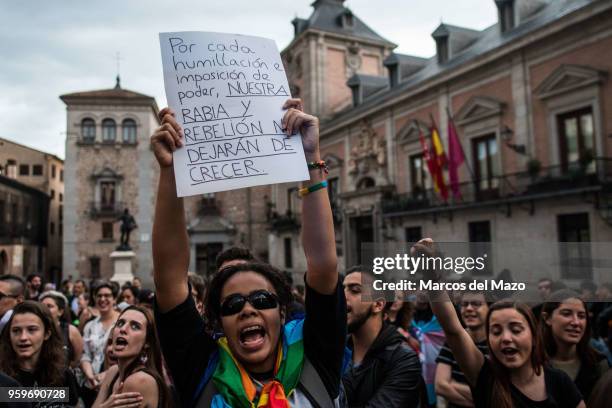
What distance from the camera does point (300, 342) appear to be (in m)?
1.99

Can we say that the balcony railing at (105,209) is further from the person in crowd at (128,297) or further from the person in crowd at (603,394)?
the person in crowd at (603,394)

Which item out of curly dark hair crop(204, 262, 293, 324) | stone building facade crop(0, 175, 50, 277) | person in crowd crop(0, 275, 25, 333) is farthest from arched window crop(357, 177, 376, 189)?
curly dark hair crop(204, 262, 293, 324)

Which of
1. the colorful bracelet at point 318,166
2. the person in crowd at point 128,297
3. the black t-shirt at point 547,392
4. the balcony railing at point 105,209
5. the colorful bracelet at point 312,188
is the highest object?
the balcony railing at point 105,209

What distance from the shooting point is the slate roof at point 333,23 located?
32469 mm

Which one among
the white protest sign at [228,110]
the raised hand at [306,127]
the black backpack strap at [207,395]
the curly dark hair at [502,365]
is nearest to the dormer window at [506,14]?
the curly dark hair at [502,365]

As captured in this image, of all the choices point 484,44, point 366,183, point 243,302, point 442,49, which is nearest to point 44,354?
point 243,302

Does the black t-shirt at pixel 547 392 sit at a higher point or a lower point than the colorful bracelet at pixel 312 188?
lower

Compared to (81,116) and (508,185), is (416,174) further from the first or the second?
(81,116)

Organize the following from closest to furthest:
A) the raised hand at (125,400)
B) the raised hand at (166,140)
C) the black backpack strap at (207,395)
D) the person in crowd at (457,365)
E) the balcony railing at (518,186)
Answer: the black backpack strap at (207,395) → the raised hand at (166,140) → the raised hand at (125,400) → the person in crowd at (457,365) → the balcony railing at (518,186)

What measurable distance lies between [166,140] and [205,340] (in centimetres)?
81

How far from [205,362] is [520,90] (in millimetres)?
17609

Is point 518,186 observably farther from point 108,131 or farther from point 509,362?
point 108,131

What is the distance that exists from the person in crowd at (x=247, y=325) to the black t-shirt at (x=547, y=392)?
3.72ft

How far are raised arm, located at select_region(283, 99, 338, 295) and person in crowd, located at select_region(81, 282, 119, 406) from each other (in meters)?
3.72
